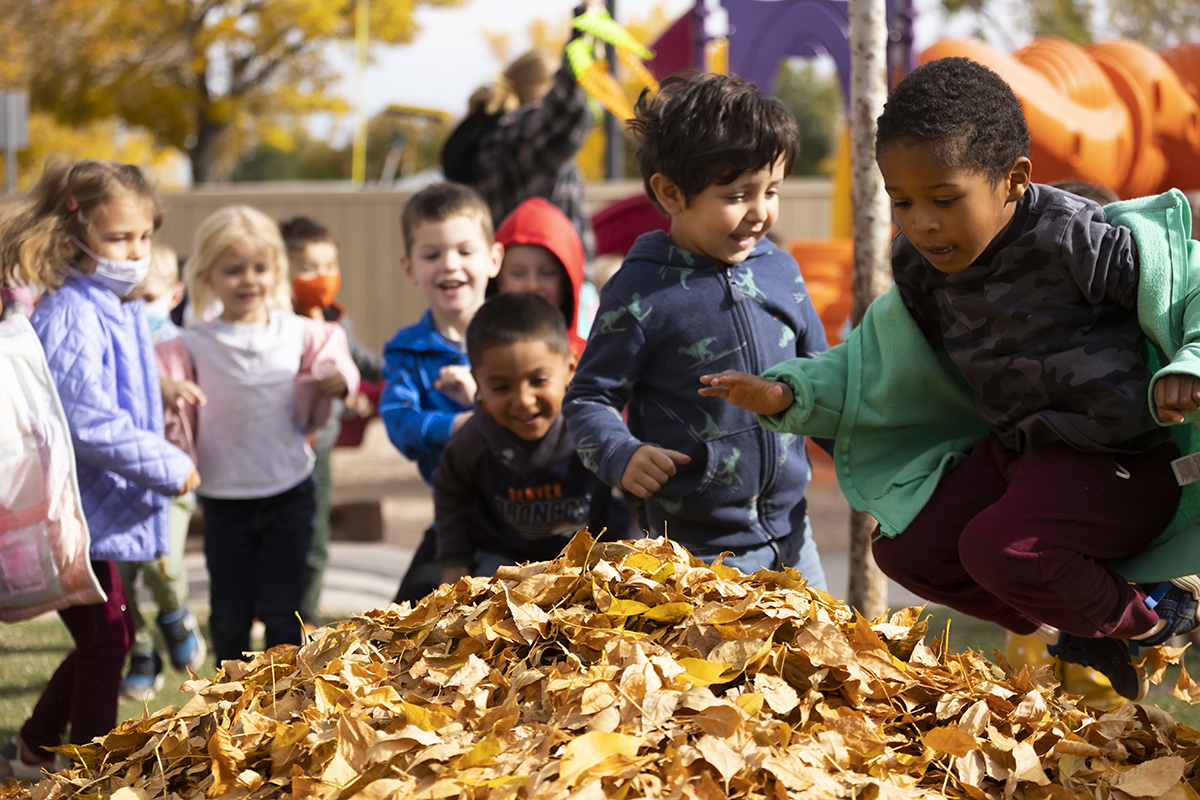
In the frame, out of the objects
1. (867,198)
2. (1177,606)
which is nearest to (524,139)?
(867,198)

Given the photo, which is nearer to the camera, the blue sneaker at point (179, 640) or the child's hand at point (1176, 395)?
the child's hand at point (1176, 395)

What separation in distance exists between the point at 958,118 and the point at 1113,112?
700cm

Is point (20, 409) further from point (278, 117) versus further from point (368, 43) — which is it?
point (278, 117)

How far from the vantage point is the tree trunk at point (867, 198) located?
370cm

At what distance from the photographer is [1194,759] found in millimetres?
1986

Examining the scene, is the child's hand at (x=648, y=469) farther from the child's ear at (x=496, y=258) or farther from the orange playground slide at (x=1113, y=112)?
the orange playground slide at (x=1113, y=112)

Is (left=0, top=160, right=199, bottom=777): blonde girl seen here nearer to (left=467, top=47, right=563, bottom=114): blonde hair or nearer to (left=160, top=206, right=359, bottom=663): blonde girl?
(left=160, top=206, right=359, bottom=663): blonde girl

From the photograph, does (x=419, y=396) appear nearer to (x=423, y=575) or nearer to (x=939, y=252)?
(x=423, y=575)

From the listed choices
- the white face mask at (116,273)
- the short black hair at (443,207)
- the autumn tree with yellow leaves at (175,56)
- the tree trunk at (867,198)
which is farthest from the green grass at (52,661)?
the autumn tree with yellow leaves at (175,56)

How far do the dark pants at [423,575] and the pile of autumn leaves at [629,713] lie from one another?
1328 millimetres

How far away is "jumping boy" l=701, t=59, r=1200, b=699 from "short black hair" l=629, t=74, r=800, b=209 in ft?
1.62

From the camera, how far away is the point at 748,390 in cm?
245

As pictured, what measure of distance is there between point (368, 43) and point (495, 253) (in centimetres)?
2063

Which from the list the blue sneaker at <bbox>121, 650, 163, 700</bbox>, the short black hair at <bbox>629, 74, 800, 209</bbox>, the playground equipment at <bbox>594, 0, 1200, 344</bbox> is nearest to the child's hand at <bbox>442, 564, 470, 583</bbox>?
the short black hair at <bbox>629, 74, 800, 209</bbox>
